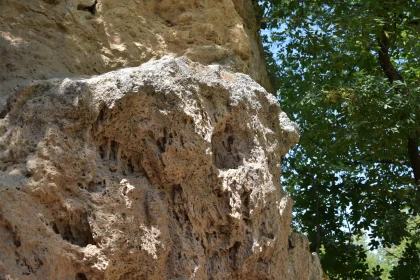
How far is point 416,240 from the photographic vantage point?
8453mm

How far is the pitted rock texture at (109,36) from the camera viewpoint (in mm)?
4348

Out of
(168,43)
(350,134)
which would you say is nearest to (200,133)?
(168,43)

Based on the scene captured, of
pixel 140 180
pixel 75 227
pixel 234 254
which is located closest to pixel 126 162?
pixel 140 180

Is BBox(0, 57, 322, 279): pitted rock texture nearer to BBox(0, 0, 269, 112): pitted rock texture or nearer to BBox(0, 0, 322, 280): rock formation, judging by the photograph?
BBox(0, 0, 322, 280): rock formation

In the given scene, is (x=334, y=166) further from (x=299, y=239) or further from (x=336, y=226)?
(x=299, y=239)

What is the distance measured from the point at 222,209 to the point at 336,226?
558cm

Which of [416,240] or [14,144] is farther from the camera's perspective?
[416,240]

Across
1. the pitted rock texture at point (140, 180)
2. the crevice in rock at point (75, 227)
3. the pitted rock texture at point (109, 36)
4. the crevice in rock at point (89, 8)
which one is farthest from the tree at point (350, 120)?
the crevice in rock at point (75, 227)

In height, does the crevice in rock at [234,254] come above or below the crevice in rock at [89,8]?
below

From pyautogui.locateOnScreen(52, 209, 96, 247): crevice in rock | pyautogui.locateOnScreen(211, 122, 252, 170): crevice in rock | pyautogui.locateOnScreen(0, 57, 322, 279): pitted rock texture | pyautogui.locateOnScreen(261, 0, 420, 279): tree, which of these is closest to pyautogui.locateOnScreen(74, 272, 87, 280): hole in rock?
pyautogui.locateOnScreen(0, 57, 322, 279): pitted rock texture

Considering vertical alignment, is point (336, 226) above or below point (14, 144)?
above

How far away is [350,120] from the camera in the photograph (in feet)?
25.6

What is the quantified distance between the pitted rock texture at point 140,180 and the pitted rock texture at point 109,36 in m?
0.56

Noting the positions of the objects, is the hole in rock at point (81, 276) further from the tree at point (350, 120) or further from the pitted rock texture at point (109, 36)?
the tree at point (350, 120)
